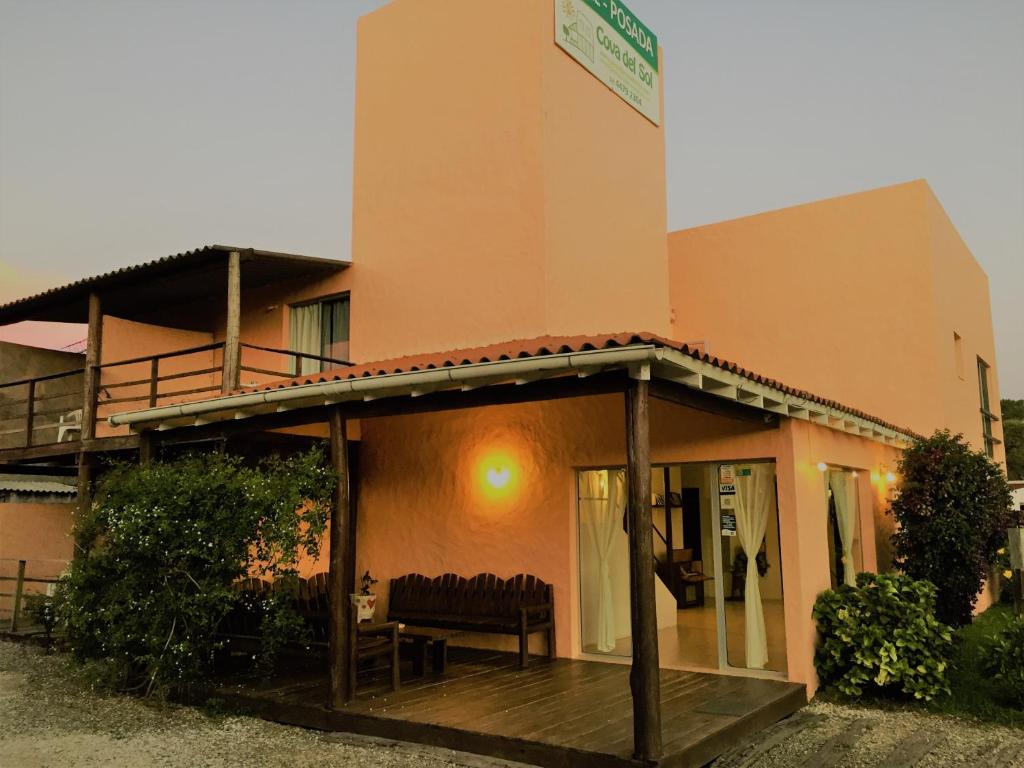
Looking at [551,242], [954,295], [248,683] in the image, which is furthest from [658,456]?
[954,295]

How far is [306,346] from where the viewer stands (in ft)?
38.2

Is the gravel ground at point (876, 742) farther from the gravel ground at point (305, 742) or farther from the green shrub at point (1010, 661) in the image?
the green shrub at point (1010, 661)

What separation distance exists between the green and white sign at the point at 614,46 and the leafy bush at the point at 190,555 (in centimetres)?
659

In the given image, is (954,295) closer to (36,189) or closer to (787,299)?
(787,299)

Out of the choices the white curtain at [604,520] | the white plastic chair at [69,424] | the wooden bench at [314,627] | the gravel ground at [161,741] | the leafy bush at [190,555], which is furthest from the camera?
the white plastic chair at [69,424]

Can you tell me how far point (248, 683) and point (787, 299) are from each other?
34.8 ft

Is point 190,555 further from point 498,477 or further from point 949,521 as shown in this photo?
point 949,521

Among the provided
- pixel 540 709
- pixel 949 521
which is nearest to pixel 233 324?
pixel 540 709

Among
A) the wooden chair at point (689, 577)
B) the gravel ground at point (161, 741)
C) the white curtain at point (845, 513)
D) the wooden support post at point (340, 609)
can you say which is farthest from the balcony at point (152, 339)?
the white curtain at point (845, 513)

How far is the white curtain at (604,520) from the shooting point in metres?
8.52

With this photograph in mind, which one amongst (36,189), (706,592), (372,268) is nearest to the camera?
(372,268)

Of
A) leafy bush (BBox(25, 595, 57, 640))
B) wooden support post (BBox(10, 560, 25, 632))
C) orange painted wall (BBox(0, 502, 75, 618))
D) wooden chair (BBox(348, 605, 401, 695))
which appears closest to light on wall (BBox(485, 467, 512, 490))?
wooden chair (BBox(348, 605, 401, 695))

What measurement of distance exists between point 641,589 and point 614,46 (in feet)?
28.0

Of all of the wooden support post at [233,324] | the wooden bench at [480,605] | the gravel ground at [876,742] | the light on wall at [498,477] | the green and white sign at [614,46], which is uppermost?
the green and white sign at [614,46]
